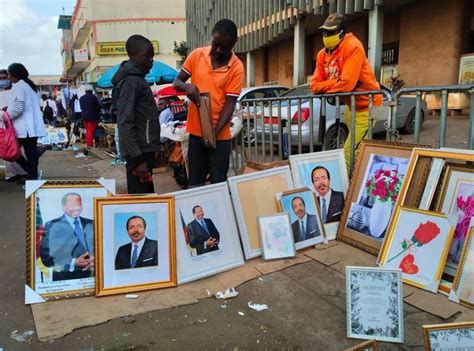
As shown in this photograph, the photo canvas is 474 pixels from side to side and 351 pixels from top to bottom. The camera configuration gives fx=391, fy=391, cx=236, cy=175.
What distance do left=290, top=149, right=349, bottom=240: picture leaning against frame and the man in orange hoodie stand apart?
0.31 metres

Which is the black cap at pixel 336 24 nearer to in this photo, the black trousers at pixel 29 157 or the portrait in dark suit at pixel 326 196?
the portrait in dark suit at pixel 326 196

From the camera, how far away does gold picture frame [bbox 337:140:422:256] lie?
130 inches

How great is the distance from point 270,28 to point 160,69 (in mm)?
6623

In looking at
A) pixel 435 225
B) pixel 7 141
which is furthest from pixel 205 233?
pixel 7 141

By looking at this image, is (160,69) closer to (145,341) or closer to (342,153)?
(342,153)

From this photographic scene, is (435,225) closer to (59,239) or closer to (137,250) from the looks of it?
(137,250)

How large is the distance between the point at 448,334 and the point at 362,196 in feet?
5.79

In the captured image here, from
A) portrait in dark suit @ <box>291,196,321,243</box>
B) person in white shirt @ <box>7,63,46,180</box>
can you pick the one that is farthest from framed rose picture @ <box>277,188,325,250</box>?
person in white shirt @ <box>7,63,46,180</box>

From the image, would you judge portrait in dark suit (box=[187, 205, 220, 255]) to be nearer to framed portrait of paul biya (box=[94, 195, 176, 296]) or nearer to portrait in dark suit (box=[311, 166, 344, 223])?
framed portrait of paul biya (box=[94, 195, 176, 296])

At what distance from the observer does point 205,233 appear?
313 cm

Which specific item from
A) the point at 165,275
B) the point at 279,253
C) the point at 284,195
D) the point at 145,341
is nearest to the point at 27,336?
the point at 145,341

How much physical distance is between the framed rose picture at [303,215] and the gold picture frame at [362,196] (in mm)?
252

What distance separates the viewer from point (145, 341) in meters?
2.28

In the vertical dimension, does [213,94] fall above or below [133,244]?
above
